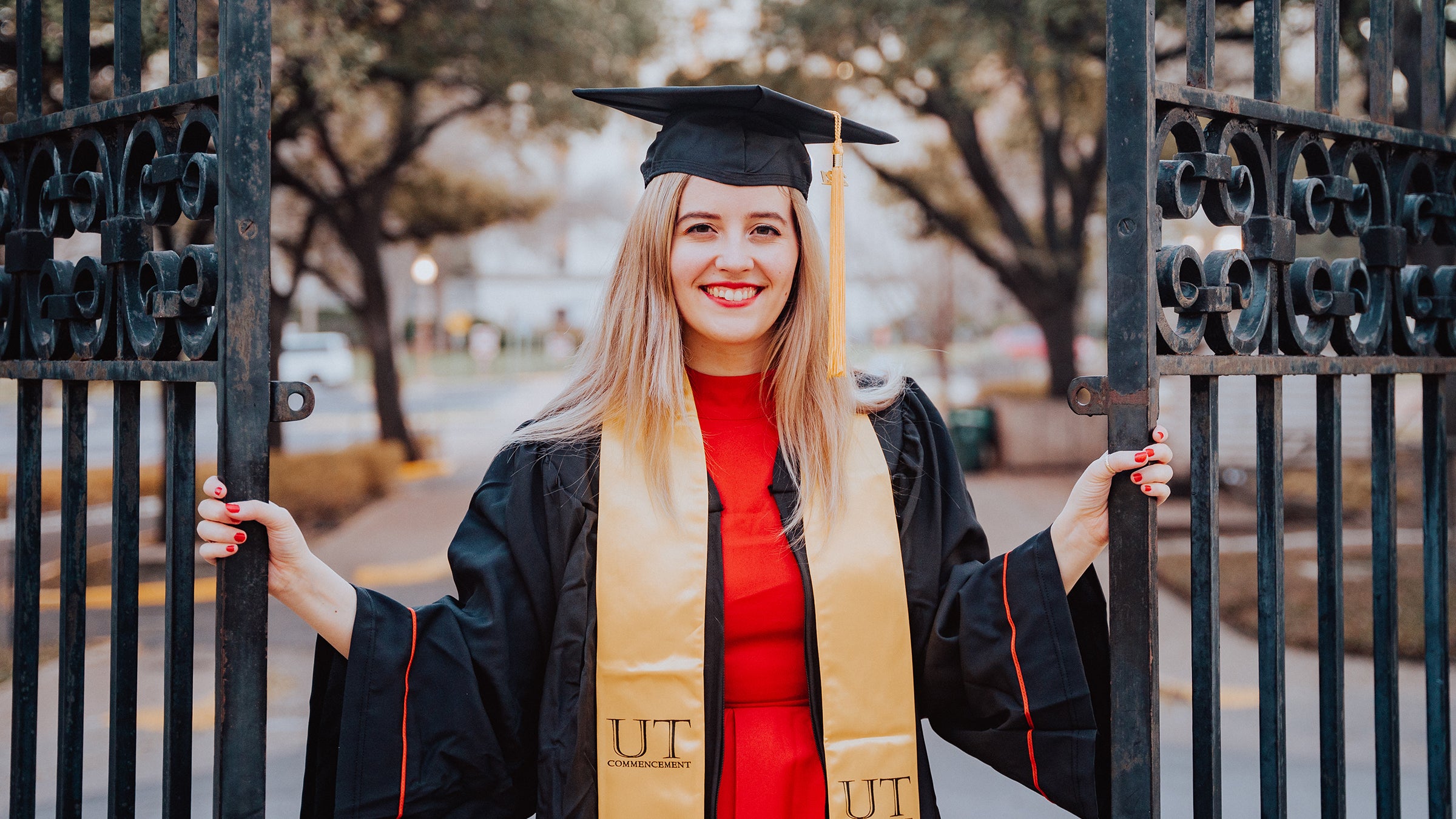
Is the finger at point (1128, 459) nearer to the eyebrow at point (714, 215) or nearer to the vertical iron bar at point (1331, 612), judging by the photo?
the vertical iron bar at point (1331, 612)

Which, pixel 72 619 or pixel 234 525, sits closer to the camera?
pixel 234 525

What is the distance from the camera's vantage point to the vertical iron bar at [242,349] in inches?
66.7

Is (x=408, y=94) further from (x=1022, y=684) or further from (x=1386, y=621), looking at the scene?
(x=1386, y=621)

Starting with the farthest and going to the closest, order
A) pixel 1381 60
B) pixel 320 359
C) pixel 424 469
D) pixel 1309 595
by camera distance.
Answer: pixel 320 359, pixel 424 469, pixel 1309 595, pixel 1381 60

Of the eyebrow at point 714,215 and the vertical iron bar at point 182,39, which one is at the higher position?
the vertical iron bar at point 182,39

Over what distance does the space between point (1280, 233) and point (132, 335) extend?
6.47 feet

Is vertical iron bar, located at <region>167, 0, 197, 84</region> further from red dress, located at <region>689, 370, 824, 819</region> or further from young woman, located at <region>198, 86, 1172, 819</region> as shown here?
red dress, located at <region>689, 370, 824, 819</region>

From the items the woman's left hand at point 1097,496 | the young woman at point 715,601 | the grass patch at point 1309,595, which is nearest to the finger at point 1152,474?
the woman's left hand at point 1097,496

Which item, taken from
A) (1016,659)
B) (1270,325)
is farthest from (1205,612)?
(1270,325)

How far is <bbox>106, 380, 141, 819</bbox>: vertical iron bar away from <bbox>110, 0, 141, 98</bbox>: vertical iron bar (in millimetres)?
515

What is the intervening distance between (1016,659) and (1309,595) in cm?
658

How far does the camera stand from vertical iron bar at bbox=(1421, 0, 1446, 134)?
226 cm

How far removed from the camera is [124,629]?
184 centimetres

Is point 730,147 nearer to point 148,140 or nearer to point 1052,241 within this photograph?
point 148,140
